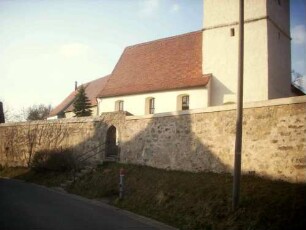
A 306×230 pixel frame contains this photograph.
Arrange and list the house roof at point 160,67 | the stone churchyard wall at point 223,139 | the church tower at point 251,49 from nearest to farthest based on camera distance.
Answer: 1. the stone churchyard wall at point 223,139
2. the church tower at point 251,49
3. the house roof at point 160,67

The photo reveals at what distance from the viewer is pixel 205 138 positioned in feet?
48.3

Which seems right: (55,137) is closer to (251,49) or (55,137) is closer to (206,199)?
(251,49)

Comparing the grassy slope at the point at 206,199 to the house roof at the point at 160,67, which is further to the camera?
the house roof at the point at 160,67

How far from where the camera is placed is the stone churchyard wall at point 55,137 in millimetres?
20877

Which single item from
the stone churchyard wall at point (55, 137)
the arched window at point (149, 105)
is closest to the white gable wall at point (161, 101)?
the arched window at point (149, 105)

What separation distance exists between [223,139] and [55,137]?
1418 centimetres

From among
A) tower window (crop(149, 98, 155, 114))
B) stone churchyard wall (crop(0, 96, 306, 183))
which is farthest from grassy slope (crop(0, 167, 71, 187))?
tower window (crop(149, 98, 155, 114))

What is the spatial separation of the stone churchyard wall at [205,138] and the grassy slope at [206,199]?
25.8 inches

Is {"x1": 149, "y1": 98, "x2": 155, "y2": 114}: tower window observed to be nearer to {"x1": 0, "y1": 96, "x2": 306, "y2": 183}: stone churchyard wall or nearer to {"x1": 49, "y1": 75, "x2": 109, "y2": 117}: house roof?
{"x1": 0, "y1": 96, "x2": 306, "y2": 183}: stone churchyard wall

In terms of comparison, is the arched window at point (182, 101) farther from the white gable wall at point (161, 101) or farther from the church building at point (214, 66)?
the white gable wall at point (161, 101)

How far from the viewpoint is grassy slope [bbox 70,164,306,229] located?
9.08 metres

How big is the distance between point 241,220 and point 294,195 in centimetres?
183

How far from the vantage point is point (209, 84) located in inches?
884

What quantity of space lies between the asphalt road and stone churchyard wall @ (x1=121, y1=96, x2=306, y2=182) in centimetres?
436
